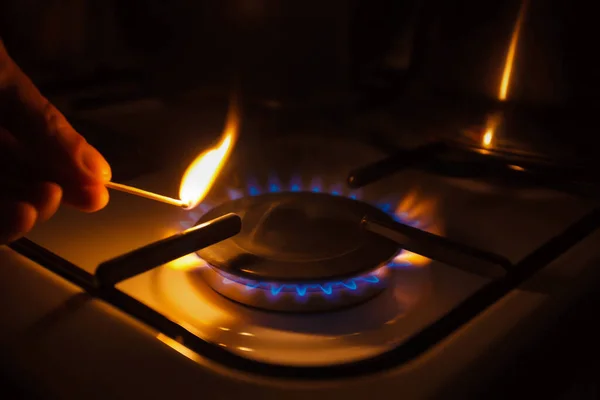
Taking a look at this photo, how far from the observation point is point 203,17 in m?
0.82

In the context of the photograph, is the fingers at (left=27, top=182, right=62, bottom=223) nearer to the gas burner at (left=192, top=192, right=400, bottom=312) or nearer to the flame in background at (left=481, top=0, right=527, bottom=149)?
the gas burner at (left=192, top=192, right=400, bottom=312)

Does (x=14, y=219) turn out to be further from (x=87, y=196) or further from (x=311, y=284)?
(x=311, y=284)

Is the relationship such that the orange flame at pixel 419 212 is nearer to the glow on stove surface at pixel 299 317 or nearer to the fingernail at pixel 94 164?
the glow on stove surface at pixel 299 317

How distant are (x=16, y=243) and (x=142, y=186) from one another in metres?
0.20

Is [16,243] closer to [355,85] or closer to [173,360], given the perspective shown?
[173,360]

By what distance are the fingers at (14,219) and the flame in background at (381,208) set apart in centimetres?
10

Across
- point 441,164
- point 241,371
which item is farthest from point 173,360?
point 441,164

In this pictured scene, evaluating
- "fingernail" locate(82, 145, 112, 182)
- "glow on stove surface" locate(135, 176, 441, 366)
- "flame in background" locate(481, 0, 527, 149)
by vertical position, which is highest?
"flame in background" locate(481, 0, 527, 149)

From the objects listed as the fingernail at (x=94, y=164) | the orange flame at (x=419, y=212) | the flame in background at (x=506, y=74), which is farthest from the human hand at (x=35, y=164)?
the flame in background at (x=506, y=74)

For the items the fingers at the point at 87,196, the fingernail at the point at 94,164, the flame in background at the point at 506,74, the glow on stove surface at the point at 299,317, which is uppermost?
the flame in background at the point at 506,74

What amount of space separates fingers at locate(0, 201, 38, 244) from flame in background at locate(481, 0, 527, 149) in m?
0.49

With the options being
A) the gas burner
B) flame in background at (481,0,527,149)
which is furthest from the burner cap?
flame in background at (481,0,527,149)

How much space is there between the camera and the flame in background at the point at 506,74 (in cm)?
65

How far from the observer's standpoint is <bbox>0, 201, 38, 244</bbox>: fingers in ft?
1.41
